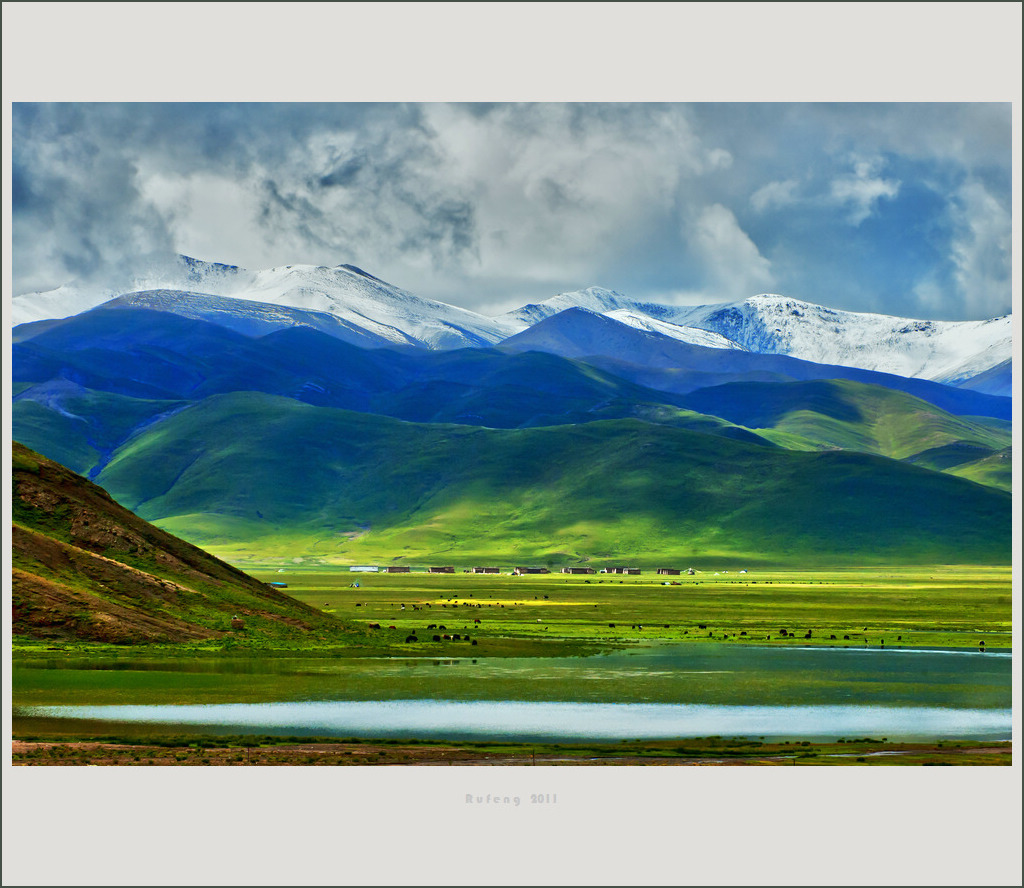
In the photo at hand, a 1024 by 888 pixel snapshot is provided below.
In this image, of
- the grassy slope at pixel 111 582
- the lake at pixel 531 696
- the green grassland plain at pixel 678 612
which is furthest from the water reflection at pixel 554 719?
the green grassland plain at pixel 678 612

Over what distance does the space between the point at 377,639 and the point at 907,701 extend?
4058 cm

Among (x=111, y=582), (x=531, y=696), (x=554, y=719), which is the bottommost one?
(x=554, y=719)

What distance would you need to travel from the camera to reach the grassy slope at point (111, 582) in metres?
73.9

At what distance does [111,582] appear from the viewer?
7806 cm

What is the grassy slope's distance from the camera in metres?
73.9

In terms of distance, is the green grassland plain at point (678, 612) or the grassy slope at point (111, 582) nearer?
the grassy slope at point (111, 582)

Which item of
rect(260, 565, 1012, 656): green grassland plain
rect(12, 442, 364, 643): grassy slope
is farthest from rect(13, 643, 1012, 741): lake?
rect(260, 565, 1012, 656): green grassland plain

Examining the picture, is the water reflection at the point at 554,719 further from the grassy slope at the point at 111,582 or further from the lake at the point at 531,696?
the grassy slope at the point at 111,582

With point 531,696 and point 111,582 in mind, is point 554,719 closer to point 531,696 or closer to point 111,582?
point 531,696

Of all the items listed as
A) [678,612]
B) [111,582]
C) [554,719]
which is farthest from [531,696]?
[678,612]

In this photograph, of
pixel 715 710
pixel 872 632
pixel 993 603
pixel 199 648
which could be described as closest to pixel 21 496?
pixel 199 648

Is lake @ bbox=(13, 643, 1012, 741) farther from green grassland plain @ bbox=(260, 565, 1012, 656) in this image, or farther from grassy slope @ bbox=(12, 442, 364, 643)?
green grassland plain @ bbox=(260, 565, 1012, 656)

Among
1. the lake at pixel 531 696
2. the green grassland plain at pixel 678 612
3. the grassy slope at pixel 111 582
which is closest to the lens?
the lake at pixel 531 696

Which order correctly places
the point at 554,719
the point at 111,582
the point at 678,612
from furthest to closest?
the point at 678,612 < the point at 111,582 < the point at 554,719
